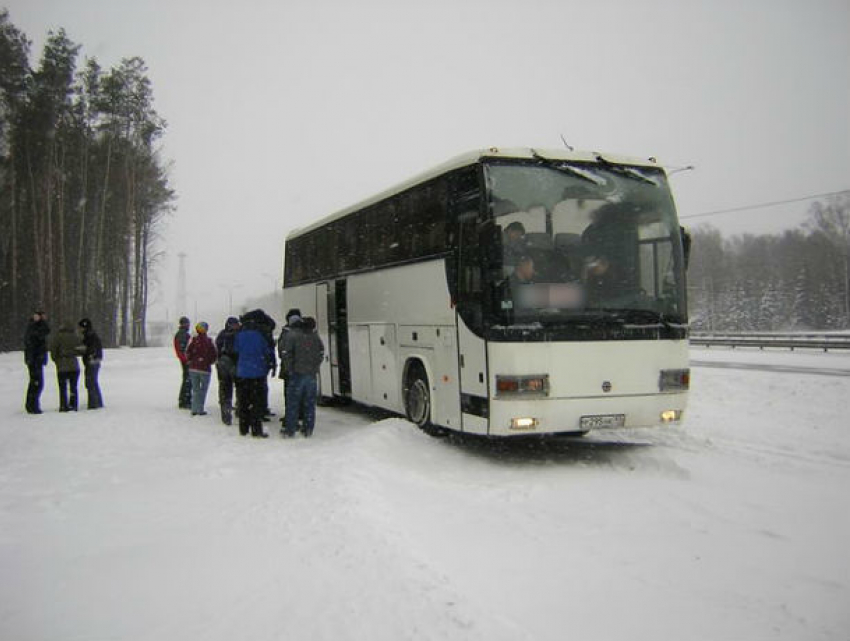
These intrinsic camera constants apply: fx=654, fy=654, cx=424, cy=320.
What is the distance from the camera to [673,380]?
27.8ft

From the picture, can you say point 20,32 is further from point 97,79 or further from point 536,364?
point 536,364

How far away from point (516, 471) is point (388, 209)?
16.5 ft

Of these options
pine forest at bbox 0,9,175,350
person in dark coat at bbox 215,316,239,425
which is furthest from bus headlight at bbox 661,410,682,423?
pine forest at bbox 0,9,175,350

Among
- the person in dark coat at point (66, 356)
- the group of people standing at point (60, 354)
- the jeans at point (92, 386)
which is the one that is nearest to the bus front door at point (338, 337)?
the group of people standing at point (60, 354)

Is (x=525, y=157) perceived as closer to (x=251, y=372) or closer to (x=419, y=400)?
(x=419, y=400)

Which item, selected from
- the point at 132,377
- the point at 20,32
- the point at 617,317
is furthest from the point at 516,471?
the point at 20,32

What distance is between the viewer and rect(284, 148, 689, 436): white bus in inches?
311

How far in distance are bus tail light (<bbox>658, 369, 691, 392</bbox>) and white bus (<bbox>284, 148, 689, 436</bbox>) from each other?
18 millimetres

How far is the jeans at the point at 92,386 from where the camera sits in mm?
13266

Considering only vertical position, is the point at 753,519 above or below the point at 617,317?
below

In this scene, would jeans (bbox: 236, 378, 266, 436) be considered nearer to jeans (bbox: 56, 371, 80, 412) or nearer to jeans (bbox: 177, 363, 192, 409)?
jeans (bbox: 177, 363, 192, 409)

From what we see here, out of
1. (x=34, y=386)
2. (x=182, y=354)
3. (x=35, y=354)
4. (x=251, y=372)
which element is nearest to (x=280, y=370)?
(x=251, y=372)

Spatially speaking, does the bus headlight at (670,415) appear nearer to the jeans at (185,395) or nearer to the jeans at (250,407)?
the jeans at (250,407)

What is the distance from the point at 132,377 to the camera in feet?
77.0
